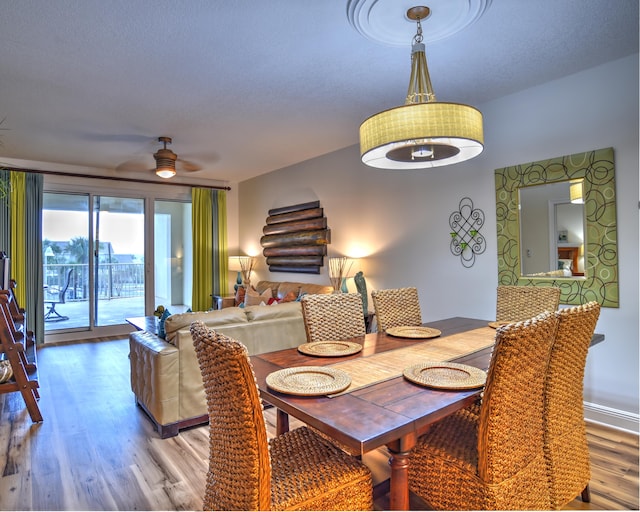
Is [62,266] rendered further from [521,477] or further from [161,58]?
[521,477]

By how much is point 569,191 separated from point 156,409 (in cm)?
328

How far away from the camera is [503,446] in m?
1.42

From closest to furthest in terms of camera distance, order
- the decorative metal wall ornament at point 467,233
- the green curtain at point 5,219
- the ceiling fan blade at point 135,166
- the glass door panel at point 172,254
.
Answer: the decorative metal wall ornament at point 467,233, the green curtain at point 5,219, the ceiling fan blade at point 135,166, the glass door panel at point 172,254

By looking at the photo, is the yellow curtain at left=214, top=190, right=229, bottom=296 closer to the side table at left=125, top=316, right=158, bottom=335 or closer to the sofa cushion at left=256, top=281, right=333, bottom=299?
the sofa cushion at left=256, top=281, right=333, bottom=299

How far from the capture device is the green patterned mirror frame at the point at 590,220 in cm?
269

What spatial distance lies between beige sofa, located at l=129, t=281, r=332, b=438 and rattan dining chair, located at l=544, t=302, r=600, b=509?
1.91 meters

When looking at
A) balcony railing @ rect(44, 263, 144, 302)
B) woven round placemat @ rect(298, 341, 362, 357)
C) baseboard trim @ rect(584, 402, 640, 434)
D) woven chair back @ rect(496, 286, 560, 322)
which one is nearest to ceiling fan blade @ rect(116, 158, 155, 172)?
balcony railing @ rect(44, 263, 144, 302)

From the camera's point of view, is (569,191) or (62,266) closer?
(569,191)

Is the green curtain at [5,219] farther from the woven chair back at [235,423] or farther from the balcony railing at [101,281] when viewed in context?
the woven chair back at [235,423]

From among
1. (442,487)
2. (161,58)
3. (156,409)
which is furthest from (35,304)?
(442,487)

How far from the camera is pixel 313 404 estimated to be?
Answer: 4.50 feet

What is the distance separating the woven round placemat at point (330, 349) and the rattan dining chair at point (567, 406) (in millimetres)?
861

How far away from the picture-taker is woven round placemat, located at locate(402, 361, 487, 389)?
4.90ft

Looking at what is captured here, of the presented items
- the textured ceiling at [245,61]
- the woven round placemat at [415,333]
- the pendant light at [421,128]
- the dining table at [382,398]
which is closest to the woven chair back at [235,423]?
the dining table at [382,398]
